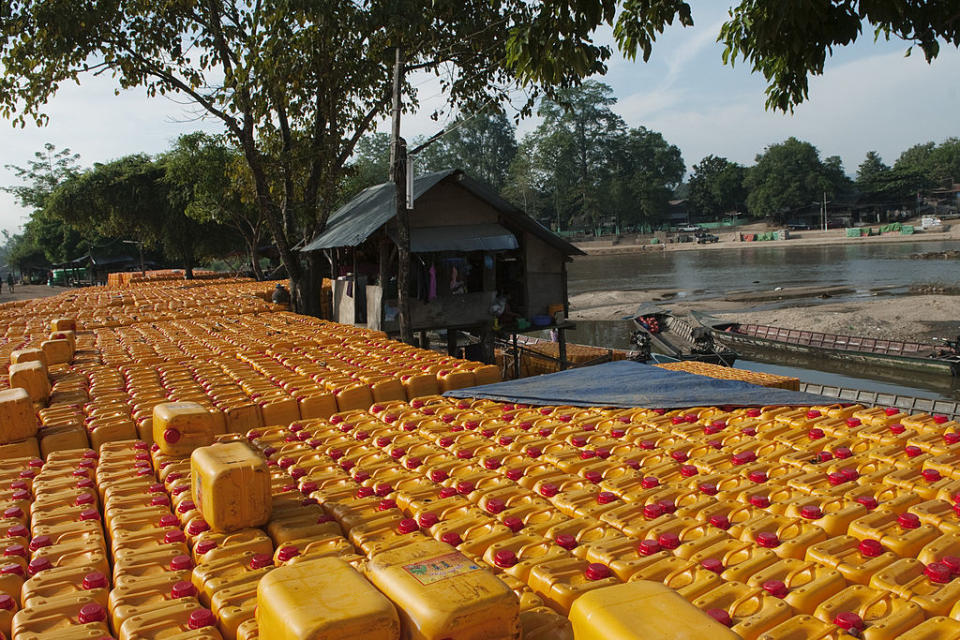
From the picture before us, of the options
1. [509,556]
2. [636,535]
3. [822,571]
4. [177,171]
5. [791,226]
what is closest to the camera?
[822,571]

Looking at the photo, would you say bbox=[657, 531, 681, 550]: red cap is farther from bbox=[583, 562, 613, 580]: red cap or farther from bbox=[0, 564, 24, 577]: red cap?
bbox=[0, 564, 24, 577]: red cap

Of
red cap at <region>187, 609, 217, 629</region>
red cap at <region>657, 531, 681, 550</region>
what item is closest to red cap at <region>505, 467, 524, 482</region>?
red cap at <region>657, 531, 681, 550</region>

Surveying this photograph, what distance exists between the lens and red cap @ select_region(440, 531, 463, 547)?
4660 millimetres

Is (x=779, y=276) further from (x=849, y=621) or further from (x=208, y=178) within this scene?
(x=849, y=621)

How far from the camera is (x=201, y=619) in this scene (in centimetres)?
371

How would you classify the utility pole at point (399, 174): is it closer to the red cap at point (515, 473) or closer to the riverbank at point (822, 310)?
the red cap at point (515, 473)

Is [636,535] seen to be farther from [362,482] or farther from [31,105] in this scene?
[31,105]

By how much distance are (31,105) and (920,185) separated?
92275 millimetres

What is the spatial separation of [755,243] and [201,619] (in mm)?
87686

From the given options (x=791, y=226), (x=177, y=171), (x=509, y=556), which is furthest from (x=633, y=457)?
(x=791, y=226)

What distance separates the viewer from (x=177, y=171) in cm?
3114

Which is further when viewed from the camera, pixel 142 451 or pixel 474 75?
pixel 474 75

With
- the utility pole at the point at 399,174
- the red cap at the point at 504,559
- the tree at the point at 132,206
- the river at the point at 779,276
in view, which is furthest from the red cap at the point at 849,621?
the tree at the point at 132,206

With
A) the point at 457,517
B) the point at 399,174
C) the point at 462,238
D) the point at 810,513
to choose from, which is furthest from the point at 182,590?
the point at 462,238
